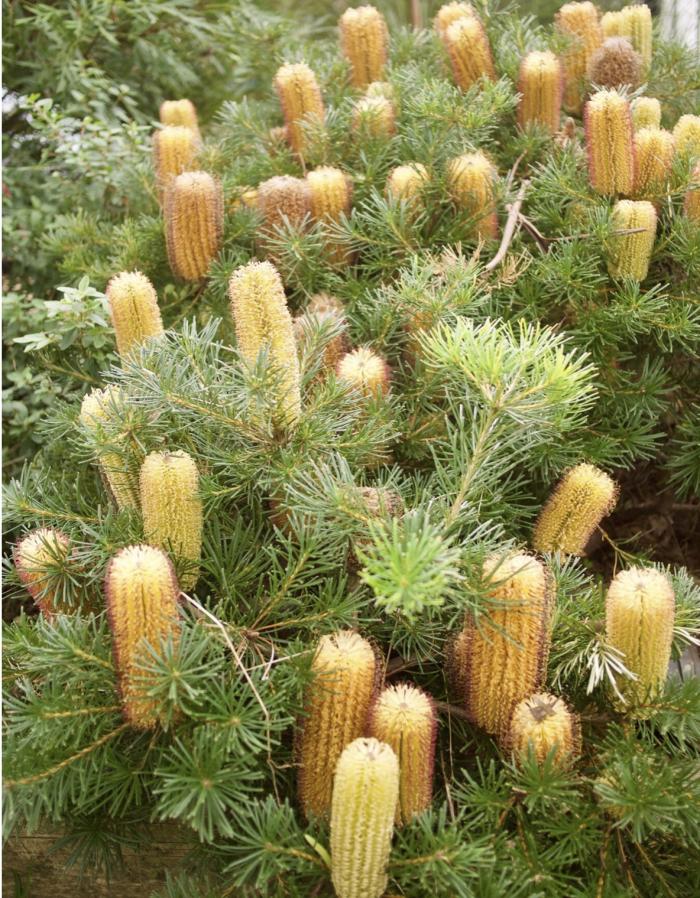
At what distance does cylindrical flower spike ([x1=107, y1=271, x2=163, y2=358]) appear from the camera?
0.74 metres

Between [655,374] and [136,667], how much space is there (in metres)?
0.55

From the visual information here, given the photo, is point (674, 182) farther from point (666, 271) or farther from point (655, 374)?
point (655, 374)

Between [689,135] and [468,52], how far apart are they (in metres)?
0.27

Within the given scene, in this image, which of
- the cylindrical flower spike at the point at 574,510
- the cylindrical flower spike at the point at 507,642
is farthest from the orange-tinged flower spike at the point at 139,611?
the cylindrical flower spike at the point at 574,510

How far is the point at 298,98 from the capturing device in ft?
3.47

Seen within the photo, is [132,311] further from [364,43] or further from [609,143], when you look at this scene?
[364,43]

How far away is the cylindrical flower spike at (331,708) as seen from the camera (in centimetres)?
55

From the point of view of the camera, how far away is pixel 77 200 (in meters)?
1.31

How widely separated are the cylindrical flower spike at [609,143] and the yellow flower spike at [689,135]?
3.0 inches

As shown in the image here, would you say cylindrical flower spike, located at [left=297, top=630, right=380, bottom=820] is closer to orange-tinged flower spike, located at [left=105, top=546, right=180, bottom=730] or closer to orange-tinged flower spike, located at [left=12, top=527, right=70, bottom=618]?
orange-tinged flower spike, located at [left=105, top=546, right=180, bottom=730]

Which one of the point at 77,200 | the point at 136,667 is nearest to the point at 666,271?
the point at 136,667

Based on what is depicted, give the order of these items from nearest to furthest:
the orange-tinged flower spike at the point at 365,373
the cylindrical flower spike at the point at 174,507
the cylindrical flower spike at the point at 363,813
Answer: the cylindrical flower spike at the point at 363,813
the cylindrical flower spike at the point at 174,507
the orange-tinged flower spike at the point at 365,373

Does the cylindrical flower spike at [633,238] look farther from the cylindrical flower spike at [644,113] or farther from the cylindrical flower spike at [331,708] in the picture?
the cylindrical flower spike at [331,708]

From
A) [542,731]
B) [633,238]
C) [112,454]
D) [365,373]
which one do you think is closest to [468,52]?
[633,238]
